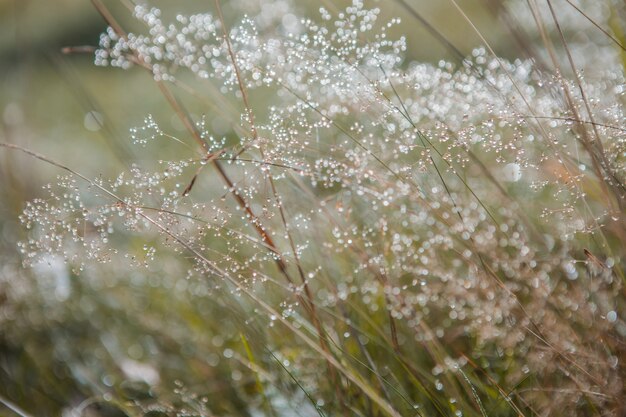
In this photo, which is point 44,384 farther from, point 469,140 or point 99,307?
point 469,140

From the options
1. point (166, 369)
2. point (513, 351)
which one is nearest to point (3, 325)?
point (166, 369)

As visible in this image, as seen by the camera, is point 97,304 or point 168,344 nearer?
point 168,344

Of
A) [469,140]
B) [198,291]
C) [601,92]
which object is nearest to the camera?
[469,140]

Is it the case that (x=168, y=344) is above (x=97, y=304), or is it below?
below

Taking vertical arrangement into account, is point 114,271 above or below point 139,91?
below

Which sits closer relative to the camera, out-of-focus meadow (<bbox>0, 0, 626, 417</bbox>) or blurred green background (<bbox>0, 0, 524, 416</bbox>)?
out-of-focus meadow (<bbox>0, 0, 626, 417</bbox>)

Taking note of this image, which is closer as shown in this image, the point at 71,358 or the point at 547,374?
the point at 547,374

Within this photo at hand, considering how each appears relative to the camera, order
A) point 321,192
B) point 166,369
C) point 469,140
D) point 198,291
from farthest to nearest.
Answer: point 321,192 → point 198,291 → point 166,369 → point 469,140

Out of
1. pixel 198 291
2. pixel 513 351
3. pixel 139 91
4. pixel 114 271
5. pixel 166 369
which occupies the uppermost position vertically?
pixel 139 91

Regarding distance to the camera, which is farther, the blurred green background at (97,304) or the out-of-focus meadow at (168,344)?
the blurred green background at (97,304)

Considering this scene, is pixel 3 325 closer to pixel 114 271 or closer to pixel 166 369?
pixel 114 271
